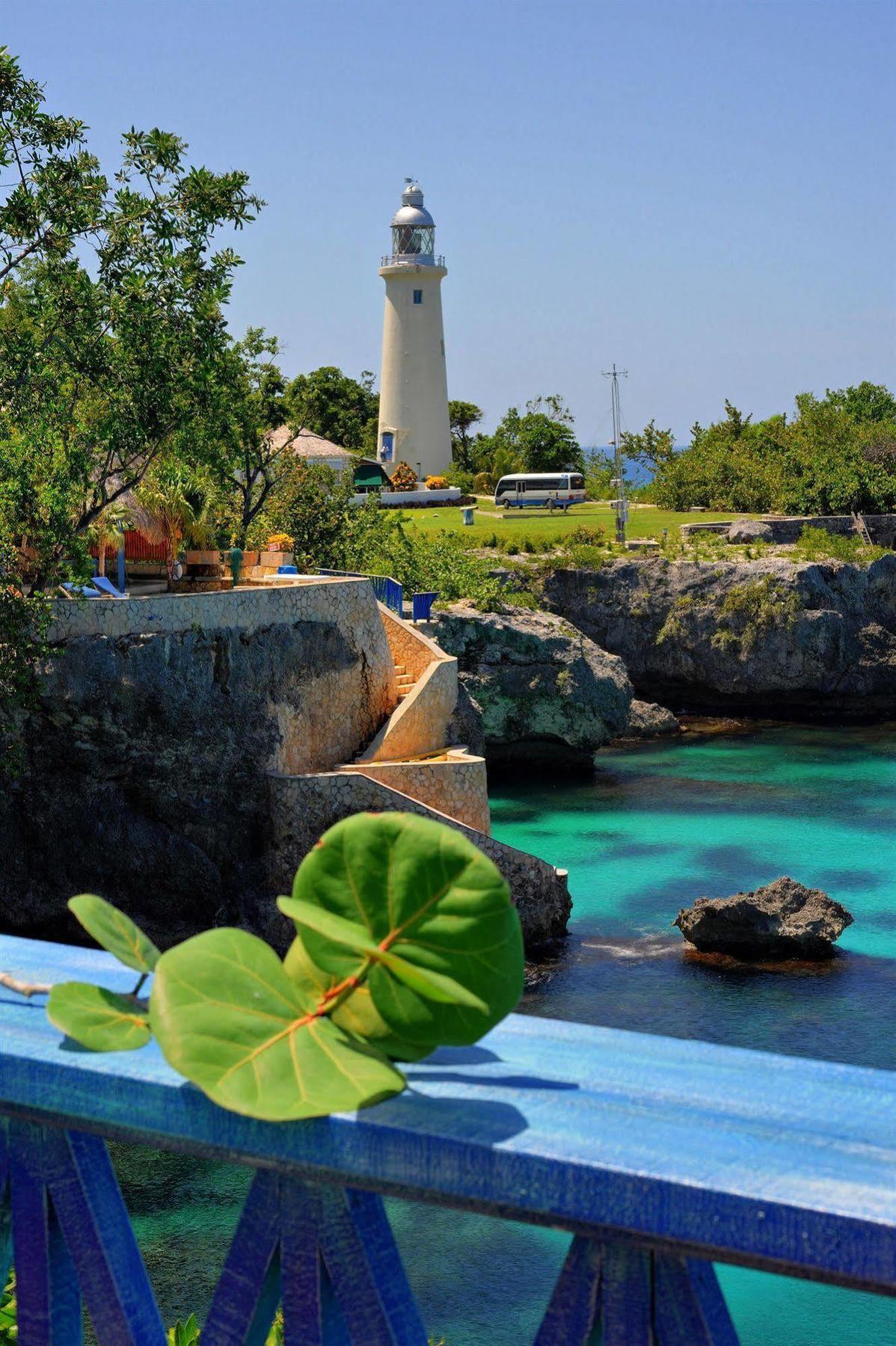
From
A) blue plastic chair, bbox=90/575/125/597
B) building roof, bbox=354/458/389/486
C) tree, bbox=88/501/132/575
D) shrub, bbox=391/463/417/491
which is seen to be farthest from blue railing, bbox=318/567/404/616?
shrub, bbox=391/463/417/491

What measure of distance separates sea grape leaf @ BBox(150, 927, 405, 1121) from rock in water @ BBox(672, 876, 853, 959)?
19436mm

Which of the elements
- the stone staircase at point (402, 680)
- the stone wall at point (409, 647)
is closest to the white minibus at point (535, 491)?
the stone wall at point (409, 647)

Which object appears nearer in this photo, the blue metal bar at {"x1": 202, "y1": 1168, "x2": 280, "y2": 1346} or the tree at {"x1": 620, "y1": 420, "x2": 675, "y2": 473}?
the blue metal bar at {"x1": 202, "y1": 1168, "x2": 280, "y2": 1346}

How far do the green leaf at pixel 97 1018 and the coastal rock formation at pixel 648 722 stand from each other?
35.3m

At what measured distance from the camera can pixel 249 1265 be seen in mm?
1387

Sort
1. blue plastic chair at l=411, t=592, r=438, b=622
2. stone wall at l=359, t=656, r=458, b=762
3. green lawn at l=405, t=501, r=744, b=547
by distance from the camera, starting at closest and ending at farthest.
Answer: stone wall at l=359, t=656, r=458, b=762
blue plastic chair at l=411, t=592, r=438, b=622
green lawn at l=405, t=501, r=744, b=547

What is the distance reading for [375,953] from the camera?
1.27 meters

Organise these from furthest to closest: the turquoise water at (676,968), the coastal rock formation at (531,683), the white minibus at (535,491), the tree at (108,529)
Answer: the white minibus at (535,491)
the coastal rock formation at (531,683)
the tree at (108,529)
the turquoise water at (676,968)

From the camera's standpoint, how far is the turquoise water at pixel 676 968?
11.6 metres

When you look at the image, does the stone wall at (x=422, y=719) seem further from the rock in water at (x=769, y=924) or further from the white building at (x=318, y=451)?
the white building at (x=318, y=451)

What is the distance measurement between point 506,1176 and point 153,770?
1847cm

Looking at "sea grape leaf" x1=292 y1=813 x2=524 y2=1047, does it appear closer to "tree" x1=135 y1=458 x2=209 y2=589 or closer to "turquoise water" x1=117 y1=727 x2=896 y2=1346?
"turquoise water" x1=117 y1=727 x2=896 y2=1346

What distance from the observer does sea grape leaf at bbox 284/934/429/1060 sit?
133 cm

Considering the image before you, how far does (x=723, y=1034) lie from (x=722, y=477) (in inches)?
1527
